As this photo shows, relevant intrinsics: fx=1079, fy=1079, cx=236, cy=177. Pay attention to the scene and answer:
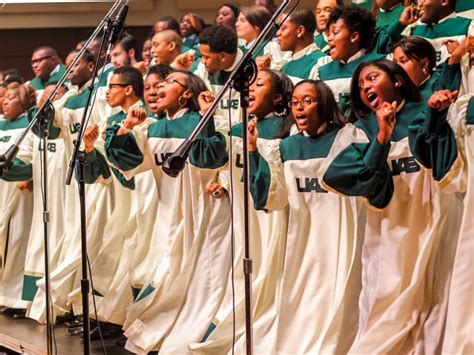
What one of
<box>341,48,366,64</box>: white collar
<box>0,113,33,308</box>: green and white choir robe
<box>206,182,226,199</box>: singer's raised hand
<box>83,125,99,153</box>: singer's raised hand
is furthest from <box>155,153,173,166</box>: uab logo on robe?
<box>0,113,33,308</box>: green and white choir robe

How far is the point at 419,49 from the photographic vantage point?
4367 millimetres

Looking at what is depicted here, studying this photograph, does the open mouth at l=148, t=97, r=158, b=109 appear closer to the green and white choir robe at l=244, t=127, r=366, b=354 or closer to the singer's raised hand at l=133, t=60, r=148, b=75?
the singer's raised hand at l=133, t=60, r=148, b=75

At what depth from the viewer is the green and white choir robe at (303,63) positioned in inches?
199

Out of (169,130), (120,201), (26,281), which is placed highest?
(169,130)

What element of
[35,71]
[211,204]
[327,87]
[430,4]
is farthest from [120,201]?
[430,4]

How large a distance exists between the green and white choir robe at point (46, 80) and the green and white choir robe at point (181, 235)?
4.95 feet

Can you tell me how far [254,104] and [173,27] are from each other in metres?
1.37

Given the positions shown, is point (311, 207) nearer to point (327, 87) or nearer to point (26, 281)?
point (327, 87)

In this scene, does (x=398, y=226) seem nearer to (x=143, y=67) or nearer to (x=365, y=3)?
(x=365, y=3)

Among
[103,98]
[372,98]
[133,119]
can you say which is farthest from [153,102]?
[372,98]

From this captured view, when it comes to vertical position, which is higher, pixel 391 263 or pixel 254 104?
pixel 254 104

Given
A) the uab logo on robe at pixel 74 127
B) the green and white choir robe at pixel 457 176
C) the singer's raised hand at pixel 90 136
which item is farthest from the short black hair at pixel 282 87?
the uab logo on robe at pixel 74 127

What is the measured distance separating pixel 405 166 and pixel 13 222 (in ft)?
11.8

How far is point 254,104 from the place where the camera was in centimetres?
504
